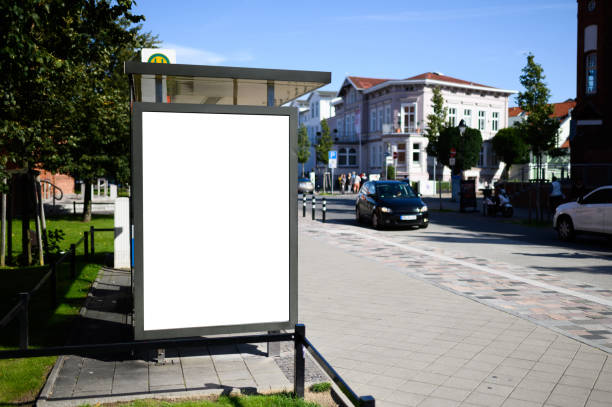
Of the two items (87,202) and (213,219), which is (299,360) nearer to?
(213,219)

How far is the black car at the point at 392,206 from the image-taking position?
775 inches

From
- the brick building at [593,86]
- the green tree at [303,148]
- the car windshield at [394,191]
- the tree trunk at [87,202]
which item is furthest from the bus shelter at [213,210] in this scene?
the green tree at [303,148]

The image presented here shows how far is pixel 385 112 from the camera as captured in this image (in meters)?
64.7

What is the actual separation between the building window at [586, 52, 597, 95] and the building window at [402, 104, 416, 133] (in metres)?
32.1

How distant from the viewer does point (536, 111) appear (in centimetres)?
3491

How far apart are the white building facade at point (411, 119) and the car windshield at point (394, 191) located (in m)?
36.2

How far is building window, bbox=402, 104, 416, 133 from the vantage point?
6231 cm

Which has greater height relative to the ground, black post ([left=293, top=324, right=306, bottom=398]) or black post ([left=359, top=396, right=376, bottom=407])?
black post ([left=359, top=396, right=376, bottom=407])

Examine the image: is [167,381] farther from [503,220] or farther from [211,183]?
[503,220]

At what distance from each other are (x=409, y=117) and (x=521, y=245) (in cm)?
4854

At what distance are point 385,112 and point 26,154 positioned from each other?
56.6 meters

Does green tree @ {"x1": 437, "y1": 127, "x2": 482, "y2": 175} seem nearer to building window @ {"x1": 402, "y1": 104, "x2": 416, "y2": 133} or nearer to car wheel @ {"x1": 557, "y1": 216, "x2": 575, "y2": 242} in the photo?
building window @ {"x1": 402, "y1": 104, "x2": 416, "y2": 133}

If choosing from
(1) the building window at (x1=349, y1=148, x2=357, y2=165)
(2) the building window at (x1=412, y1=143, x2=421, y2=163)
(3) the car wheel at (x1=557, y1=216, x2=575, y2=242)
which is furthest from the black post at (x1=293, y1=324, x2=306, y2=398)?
(1) the building window at (x1=349, y1=148, x2=357, y2=165)

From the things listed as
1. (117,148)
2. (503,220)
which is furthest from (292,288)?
(503,220)
